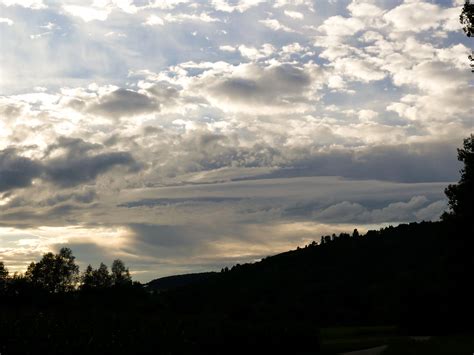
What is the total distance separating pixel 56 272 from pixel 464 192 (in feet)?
321

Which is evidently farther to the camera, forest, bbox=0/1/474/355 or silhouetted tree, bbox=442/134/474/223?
silhouetted tree, bbox=442/134/474/223

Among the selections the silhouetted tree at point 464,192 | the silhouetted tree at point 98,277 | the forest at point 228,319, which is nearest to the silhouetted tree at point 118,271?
the silhouetted tree at point 98,277

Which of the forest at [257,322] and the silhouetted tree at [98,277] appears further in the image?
the silhouetted tree at [98,277]

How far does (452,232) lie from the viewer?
144 feet

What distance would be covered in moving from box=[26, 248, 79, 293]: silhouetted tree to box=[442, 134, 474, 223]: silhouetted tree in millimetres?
94914

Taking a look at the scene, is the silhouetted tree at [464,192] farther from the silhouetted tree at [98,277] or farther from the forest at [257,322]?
the silhouetted tree at [98,277]

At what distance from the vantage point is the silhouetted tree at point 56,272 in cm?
11988

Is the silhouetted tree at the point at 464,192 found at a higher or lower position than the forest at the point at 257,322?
higher

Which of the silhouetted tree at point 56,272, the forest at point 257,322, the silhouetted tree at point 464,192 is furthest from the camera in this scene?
the silhouetted tree at point 56,272

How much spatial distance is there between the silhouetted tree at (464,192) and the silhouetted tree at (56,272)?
94914 mm

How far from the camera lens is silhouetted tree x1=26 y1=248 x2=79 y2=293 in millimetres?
119875

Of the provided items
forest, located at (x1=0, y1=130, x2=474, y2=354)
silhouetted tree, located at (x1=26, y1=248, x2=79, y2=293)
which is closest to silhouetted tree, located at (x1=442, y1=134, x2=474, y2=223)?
forest, located at (x1=0, y1=130, x2=474, y2=354)

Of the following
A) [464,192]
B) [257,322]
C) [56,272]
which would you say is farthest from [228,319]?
[56,272]

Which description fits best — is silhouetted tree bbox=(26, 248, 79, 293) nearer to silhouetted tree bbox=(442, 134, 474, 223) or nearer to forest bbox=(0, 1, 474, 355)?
forest bbox=(0, 1, 474, 355)
